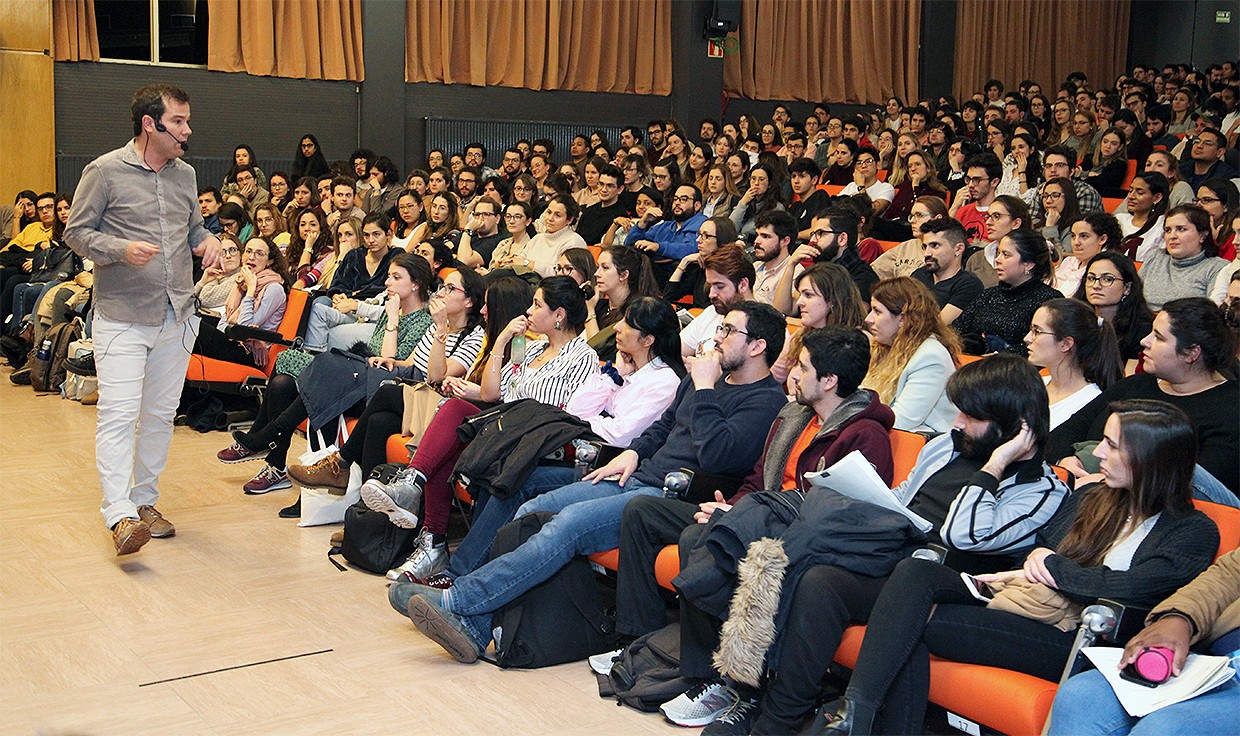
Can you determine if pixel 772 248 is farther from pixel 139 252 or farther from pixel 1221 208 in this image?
pixel 139 252

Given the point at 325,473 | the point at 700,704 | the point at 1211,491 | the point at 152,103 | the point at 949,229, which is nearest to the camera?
the point at 1211,491

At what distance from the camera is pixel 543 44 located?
11969mm

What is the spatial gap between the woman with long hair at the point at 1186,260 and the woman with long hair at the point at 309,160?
737 centimetres

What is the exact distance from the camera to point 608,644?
131 inches

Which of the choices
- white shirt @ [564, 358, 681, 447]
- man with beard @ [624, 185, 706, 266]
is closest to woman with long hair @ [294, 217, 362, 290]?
man with beard @ [624, 185, 706, 266]

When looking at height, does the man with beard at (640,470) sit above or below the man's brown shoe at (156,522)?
above

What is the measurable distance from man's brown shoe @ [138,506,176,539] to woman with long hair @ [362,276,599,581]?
34.9 inches

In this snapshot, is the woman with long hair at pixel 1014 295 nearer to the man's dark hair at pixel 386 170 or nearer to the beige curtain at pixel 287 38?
the man's dark hair at pixel 386 170

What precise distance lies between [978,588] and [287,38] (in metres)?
9.82

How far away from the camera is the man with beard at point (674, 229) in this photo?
6516mm

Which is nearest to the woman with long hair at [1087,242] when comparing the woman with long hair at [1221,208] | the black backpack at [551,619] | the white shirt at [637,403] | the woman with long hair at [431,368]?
the woman with long hair at [1221,208]

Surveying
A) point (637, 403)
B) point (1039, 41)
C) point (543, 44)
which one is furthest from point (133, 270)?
point (1039, 41)

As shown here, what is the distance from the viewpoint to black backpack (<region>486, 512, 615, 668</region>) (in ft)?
10.6

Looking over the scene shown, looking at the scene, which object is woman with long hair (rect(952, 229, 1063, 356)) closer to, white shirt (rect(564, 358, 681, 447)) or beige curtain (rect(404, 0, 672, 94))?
white shirt (rect(564, 358, 681, 447))
